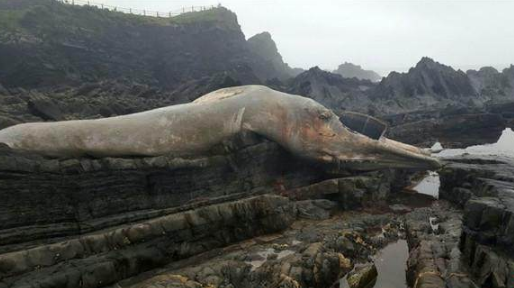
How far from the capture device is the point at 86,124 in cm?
967

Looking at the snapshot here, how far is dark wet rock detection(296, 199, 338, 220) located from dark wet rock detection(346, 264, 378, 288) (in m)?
2.96

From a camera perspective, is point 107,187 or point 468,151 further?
A: point 468,151

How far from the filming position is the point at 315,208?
11.3 metres

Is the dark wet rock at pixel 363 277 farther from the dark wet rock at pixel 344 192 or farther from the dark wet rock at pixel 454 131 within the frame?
the dark wet rock at pixel 454 131

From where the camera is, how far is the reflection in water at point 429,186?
14398 millimetres

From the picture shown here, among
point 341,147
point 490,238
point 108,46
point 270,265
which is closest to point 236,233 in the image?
point 270,265

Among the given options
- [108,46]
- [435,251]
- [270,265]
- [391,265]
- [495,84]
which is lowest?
[391,265]

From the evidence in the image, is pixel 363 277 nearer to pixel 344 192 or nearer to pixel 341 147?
pixel 344 192

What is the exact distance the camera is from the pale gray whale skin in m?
9.20

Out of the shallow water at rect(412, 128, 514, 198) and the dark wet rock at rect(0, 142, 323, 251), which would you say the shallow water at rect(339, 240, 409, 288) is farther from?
the shallow water at rect(412, 128, 514, 198)

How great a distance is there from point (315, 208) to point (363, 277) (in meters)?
3.68

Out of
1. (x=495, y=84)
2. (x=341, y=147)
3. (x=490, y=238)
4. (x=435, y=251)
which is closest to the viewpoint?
(x=490, y=238)

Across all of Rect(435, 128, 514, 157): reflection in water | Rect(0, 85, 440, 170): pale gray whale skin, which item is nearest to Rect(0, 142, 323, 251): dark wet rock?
Rect(0, 85, 440, 170): pale gray whale skin

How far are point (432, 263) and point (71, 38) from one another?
4596cm
